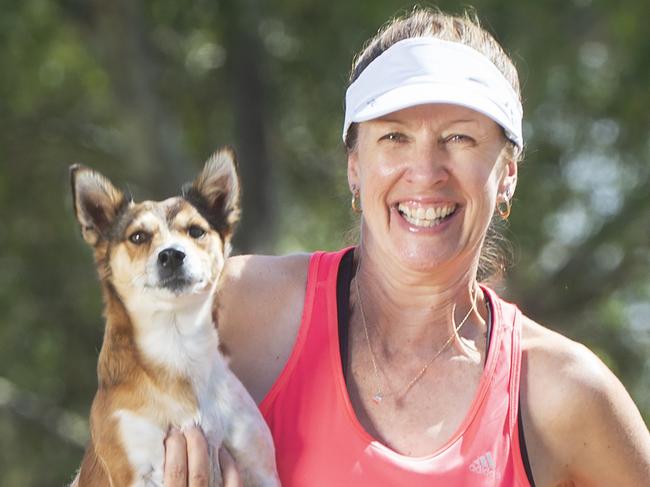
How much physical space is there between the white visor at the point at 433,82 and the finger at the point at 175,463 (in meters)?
1.01

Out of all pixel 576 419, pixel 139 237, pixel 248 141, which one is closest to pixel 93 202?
pixel 139 237

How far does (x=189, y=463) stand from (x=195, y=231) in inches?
28.7

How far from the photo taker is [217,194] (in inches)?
135

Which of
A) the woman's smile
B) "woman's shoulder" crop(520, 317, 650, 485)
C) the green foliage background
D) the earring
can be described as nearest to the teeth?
the woman's smile

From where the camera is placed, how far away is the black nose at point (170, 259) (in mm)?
3146

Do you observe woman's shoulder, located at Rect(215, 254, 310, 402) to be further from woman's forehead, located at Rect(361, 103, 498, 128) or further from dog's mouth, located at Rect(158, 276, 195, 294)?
woman's forehead, located at Rect(361, 103, 498, 128)

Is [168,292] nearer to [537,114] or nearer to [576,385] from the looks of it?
[576,385]

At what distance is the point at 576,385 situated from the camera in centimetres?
313

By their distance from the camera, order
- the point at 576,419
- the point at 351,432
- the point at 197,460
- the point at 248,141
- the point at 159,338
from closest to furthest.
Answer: the point at 197,460
the point at 351,432
the point at 576,419
the point at 159,338
the point at 248,141

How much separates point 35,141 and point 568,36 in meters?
4.86

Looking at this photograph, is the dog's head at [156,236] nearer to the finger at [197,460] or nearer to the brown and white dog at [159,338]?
the brown and white dog at [159,338]

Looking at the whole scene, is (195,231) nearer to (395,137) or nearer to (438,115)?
(395,137)

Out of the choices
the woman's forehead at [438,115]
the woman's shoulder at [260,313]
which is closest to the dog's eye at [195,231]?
the woman's shoulder at [260,313]

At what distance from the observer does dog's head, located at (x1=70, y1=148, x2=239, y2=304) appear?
10.4ft
